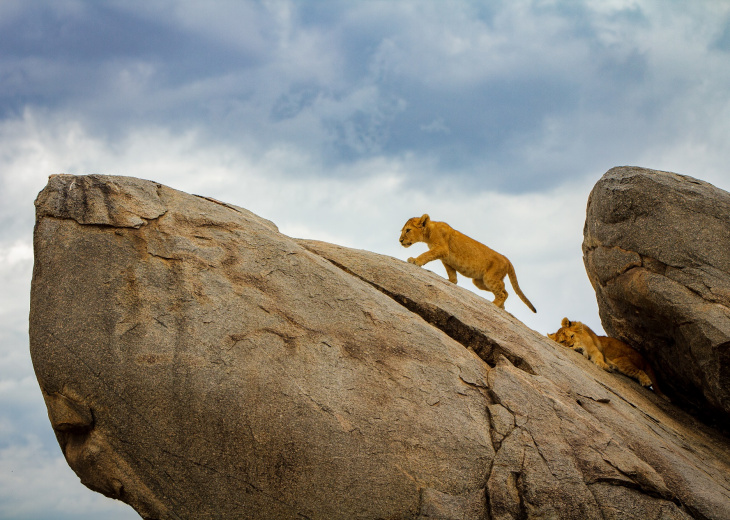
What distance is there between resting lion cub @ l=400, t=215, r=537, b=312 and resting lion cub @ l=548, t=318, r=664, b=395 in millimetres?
2692

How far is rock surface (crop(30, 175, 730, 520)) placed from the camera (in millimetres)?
8203

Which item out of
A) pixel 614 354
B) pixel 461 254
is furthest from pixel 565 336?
pixel 461 254

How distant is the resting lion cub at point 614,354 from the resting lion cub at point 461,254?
269 cm

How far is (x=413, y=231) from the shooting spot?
16.5m

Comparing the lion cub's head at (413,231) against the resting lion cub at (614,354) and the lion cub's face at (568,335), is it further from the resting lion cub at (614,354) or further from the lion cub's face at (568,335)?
Result: the resting lion cub at (614,354)

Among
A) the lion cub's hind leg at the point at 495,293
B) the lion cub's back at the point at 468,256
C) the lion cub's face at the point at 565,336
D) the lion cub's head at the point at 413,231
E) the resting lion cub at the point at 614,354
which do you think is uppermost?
the lion cub's head at the point at 413,231

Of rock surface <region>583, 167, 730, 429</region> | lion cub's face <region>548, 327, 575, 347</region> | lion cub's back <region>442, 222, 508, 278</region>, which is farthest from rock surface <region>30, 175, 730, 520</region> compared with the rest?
lion cub's back <region>442, 222, 508, 278</region>

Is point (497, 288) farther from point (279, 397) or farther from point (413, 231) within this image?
point (279, 397)

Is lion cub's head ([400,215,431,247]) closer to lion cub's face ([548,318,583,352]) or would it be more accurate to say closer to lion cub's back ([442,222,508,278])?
lion cub's back ([442,222,508,278])

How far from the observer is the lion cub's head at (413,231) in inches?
647

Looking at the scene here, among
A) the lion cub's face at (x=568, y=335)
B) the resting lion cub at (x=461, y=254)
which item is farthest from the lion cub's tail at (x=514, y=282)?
the lion cub's face at (x=568, y=335)

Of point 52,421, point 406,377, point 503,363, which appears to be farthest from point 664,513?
point 52,421

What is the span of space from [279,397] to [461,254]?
8.72 m

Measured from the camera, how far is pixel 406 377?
356 inches
